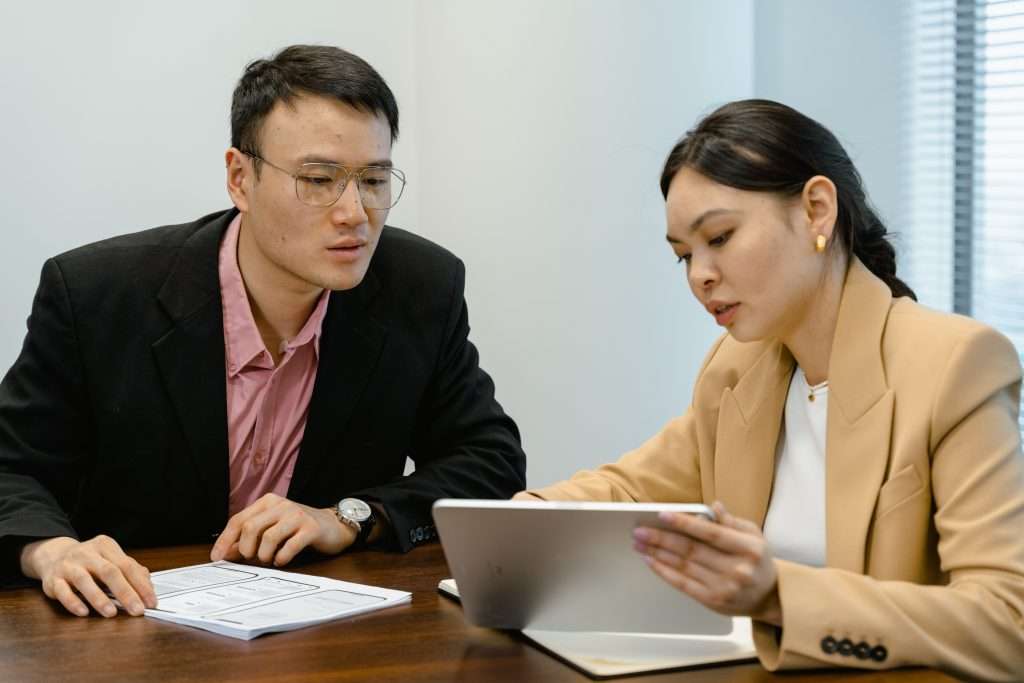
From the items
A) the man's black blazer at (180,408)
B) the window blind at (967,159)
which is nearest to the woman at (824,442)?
the man's black blazer at (180,408)

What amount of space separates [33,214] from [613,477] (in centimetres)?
211

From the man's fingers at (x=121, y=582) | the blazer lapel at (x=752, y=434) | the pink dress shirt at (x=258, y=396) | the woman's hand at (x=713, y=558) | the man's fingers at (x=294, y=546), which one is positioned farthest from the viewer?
the pink dress shirt at (x=258, y=396)

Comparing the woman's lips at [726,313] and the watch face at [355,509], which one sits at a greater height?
the woman's lips at [726,313]

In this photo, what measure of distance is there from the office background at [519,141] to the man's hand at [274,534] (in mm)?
1697

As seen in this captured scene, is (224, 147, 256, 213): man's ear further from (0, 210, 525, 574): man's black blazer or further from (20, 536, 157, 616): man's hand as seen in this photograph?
(20, 536, 157, 616): man's hand

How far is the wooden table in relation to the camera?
167 centimetres

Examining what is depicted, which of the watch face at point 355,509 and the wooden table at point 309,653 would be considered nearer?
the wooden table at point 309,653

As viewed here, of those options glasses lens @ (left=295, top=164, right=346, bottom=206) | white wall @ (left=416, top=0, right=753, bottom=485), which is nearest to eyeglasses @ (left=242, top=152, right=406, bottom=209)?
glasses lens @ (left=295, top=164, right=346, bottom=206)

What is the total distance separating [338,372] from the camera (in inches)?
109

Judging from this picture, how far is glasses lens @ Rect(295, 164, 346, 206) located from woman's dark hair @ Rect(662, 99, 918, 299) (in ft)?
2.38

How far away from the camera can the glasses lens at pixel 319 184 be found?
2.62 meters

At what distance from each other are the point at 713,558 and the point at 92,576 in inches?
40.7

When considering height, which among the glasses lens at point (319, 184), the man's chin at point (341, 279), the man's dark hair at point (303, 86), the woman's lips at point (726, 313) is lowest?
the man's chin at point (341, 279)

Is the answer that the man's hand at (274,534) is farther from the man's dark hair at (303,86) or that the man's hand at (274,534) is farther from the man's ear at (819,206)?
the man's ear at (819,206)
